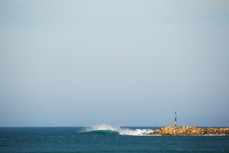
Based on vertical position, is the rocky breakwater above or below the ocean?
above

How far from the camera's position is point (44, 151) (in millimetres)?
79375

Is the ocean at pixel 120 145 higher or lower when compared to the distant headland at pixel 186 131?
lower

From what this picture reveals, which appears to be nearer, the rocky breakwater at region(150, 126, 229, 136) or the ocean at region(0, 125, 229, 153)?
the ocean at region(0, 125, 229, 153)

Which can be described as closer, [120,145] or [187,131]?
[120,145]

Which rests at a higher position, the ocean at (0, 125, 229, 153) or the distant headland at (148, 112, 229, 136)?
the distant headland at (148, 112, 229, 136)

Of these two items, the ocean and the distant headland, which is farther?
the distant headland

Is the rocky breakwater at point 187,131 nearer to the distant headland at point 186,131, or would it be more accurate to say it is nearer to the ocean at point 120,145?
the distant headland at point 186,131

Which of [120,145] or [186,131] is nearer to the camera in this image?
[120,145]

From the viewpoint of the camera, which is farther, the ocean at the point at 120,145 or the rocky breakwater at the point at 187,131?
the rocky breakwater at the point at 187,131

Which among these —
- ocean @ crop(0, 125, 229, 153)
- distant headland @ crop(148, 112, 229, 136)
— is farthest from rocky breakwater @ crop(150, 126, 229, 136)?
ocean @ crop(0, 125, 229, 153)

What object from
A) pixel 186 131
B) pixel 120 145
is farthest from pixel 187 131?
pixel 120 145

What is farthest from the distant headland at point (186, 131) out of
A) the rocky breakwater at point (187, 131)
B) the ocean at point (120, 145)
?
the ocean at point (120, 145)

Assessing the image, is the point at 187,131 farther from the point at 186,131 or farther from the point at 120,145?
the point at 120,145

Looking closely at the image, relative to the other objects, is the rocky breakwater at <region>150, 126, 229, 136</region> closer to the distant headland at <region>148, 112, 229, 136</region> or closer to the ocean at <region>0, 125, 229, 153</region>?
the distant headland at <region>148, 112, 229, 136</region>
